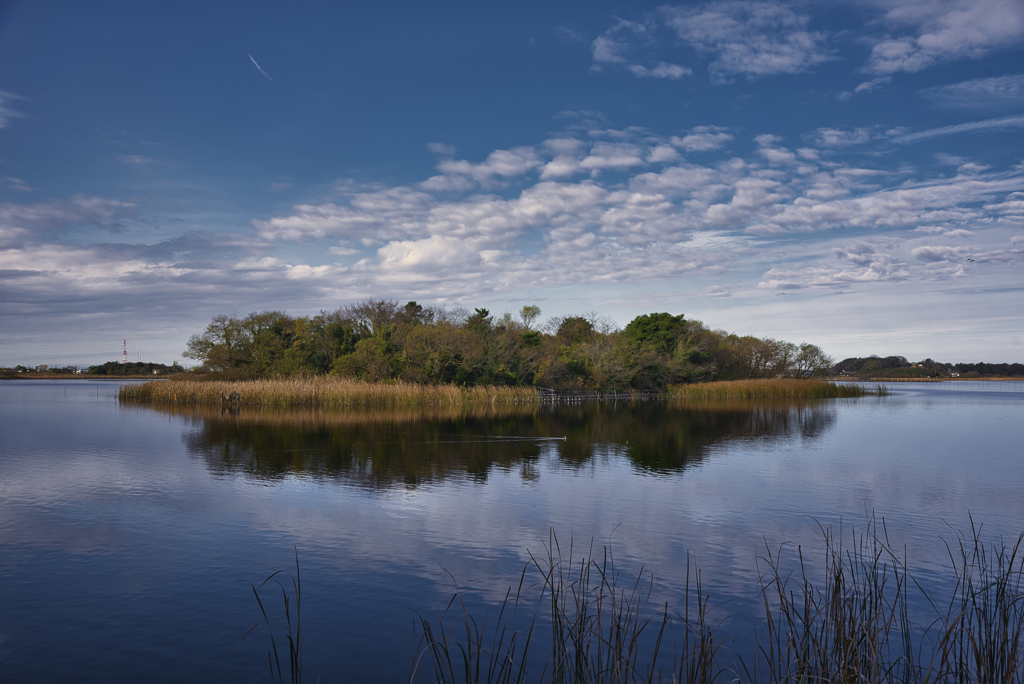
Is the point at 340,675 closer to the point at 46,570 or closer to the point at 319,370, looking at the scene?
the point at 46,570

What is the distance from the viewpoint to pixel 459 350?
45.5 metres

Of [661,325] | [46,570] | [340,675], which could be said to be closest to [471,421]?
[46,570]

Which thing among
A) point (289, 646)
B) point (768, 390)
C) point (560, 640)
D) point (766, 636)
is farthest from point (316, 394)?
point (768, 390)

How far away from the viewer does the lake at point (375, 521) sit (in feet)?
21.4

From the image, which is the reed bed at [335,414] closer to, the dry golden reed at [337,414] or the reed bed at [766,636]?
the dry golden reed at [337,414]

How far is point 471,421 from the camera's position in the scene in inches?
1200

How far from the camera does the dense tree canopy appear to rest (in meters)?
45.0

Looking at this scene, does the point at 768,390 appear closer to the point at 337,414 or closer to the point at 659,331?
the point at 659,331

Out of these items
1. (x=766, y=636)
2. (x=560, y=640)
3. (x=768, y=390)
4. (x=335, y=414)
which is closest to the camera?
(x=560, y=640)

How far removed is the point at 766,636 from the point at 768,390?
58.6 meters

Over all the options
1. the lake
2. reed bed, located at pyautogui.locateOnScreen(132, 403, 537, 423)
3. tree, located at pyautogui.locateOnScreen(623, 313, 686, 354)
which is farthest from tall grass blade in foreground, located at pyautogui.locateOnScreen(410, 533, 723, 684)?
tree, located at pyautogui.locateOnScreen(623, 313, 686, 354)

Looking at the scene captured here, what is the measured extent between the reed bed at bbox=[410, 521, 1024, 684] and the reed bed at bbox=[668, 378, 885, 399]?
5310 centimetres

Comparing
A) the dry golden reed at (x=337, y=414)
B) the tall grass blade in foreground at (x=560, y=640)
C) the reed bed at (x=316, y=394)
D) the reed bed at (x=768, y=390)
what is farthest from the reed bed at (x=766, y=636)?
the reed bed at (x=768, y=390)

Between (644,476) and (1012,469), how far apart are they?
10.5m
